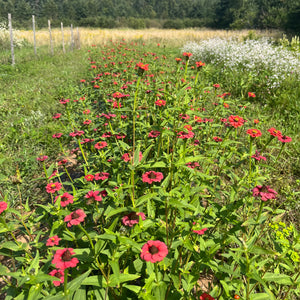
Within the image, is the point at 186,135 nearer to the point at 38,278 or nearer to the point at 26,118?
the point at 38,278

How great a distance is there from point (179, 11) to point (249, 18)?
1556 inches

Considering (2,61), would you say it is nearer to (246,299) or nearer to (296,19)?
(246,299)

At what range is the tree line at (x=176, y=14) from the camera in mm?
30469

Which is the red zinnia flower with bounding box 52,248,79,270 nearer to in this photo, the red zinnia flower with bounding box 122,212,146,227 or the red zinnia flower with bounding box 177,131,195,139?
the red zinnia flower with bounding box 122,212,146,227

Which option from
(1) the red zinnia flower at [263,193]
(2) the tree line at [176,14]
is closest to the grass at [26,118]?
(1) the red zinnia flower at [263,193]

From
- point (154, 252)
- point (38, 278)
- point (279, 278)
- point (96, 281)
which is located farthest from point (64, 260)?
point (279, 278)

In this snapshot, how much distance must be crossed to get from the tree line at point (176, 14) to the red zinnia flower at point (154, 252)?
91.2ft

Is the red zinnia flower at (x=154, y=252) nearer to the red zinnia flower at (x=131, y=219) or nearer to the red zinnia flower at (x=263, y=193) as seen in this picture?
the red zinnia flower at (x=131, y=219)

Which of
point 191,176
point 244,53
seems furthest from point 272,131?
point 244,53

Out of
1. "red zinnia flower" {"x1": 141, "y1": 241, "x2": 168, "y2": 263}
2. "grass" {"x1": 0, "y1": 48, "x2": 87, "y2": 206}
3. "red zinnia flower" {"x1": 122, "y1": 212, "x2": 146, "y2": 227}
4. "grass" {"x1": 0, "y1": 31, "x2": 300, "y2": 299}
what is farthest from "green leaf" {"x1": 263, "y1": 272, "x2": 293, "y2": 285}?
"grass" {"x1": 0, "y1": 48, "x2": 87, "y2": 206}

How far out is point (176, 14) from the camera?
70688mm

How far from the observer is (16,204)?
2.53m

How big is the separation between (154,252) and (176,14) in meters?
83.7

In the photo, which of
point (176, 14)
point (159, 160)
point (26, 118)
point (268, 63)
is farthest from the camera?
point (176, 14)
